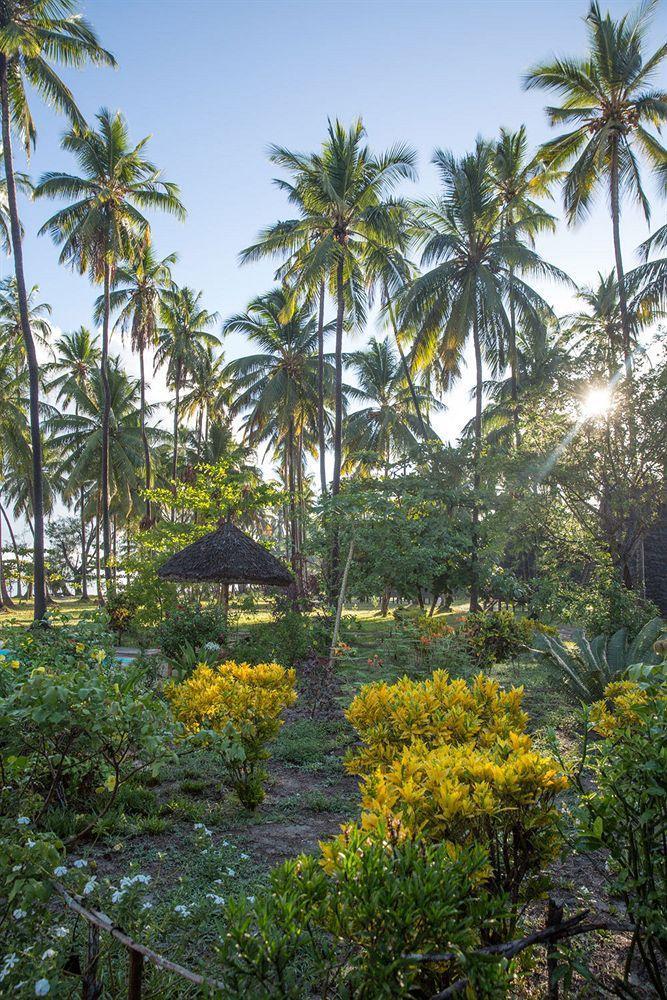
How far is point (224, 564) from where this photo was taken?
35.9 ft

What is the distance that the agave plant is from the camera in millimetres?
6820

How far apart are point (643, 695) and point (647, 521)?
10.4 m

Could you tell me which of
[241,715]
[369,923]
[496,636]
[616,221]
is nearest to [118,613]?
[496,636]

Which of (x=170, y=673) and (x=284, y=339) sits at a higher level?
(x=284, y=339)

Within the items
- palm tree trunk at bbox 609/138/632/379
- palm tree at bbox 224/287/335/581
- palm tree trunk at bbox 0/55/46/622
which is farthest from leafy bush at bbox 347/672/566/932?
palm tree at bbox 224/287/335/581

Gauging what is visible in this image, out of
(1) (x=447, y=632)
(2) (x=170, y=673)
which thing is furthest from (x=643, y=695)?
(2) (x=170, y=673)

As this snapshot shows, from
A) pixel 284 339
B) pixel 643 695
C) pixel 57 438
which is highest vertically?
pixel 284 339

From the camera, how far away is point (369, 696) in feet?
11.3

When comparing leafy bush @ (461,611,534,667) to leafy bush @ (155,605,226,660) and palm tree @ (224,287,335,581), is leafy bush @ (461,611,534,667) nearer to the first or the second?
leafy bush @ (155,605,226,660)

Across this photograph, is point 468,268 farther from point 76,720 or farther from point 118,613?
point 76,720

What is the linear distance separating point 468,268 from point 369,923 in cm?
1785

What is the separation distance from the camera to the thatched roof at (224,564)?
10.9m

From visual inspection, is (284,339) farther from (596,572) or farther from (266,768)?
(266,768)

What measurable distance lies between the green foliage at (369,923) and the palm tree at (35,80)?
1268 centimetres
